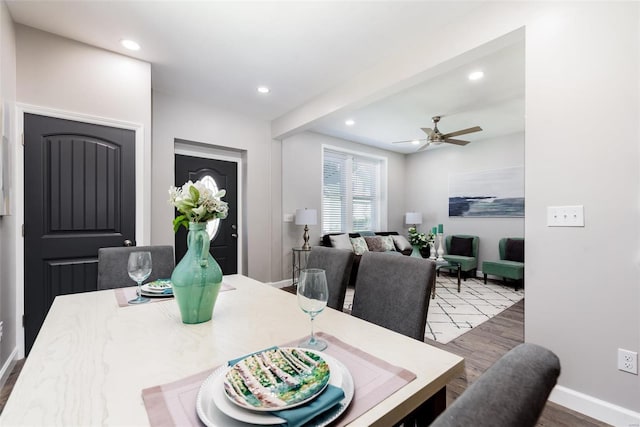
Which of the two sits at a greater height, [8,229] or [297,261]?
[8,229]

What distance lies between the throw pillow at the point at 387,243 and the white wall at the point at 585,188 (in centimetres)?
357

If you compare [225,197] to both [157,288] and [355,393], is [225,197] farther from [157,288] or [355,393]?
[355,393]

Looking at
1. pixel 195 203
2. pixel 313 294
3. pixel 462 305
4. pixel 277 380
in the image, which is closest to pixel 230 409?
pixel 277 380

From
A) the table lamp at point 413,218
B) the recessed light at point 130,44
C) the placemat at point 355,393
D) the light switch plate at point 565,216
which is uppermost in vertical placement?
the recessed light at point 130,44

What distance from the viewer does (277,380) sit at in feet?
2.05

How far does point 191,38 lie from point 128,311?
2184 mm

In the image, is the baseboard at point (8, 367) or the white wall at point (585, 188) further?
the baseboard at point (8, 367)

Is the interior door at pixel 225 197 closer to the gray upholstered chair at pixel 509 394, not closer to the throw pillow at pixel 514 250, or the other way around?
the gray upholstered chair at pixel 509 394

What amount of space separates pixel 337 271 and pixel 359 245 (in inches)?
141

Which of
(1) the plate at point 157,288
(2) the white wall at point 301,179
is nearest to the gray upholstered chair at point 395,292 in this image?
(1) the plate at point 157,288

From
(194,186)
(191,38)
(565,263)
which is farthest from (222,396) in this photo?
(191,38)

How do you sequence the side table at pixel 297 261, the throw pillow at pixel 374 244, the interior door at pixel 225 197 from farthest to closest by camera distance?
the throw pillow at pixel 374 244, the side table at pixel 297 261, the interior door at pixel 225 197

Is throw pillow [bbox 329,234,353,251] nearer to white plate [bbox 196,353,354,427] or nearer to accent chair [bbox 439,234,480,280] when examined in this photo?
accent chair [bbox 439,234,480,280]

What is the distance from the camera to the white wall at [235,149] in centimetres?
334
